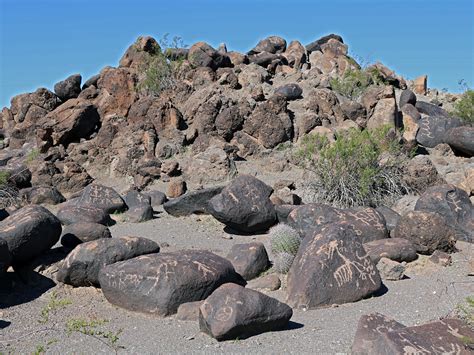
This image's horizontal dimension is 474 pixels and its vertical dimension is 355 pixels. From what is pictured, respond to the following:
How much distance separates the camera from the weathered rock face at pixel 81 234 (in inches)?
413

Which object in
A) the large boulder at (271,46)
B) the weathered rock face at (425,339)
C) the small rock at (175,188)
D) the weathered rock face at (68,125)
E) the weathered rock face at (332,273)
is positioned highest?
the large boulder at (271,46)

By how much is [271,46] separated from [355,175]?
16983 millimetres

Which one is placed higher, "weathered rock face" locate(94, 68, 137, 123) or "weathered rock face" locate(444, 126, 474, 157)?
"weathered rock face" locate(94, 68, 137, 123)

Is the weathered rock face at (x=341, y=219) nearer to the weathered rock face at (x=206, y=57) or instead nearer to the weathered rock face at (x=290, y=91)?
the weathered rock face at (x=290, y=91)

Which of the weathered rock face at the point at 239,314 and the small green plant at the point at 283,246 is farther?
the small green plant at the point at 283,246

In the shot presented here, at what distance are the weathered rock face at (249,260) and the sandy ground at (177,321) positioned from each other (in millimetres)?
737

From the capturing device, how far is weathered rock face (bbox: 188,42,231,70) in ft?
80.5

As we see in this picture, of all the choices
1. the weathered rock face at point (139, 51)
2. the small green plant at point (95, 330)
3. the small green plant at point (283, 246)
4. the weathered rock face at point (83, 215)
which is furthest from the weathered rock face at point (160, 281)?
the weathered rock face at point (139, 51)

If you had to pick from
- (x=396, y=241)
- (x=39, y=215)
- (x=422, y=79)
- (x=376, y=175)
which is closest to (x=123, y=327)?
(x=39, y=215)

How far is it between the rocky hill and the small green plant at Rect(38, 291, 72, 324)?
64 millimetres

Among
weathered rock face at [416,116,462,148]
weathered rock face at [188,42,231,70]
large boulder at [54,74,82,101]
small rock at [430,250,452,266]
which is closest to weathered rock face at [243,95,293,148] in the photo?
weathered rock face at [416,116,462,148]

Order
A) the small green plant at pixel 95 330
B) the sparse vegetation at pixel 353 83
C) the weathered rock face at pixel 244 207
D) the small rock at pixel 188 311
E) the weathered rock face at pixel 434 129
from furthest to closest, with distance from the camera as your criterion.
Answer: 1. the sparse vegetation at pixel 353 83
2. the weathered rock face at pixel 434 129
3. the weathered rock face at pixel 244 207
4. the small rock at pixel 188 311
5. the small green plant at pixel 95 330

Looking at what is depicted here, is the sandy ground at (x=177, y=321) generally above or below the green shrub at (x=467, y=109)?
below

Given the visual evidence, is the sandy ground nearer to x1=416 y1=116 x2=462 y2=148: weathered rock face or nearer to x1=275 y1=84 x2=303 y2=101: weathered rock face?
x1=416 y1=116 x2=462 y2=148: weathered rock face
